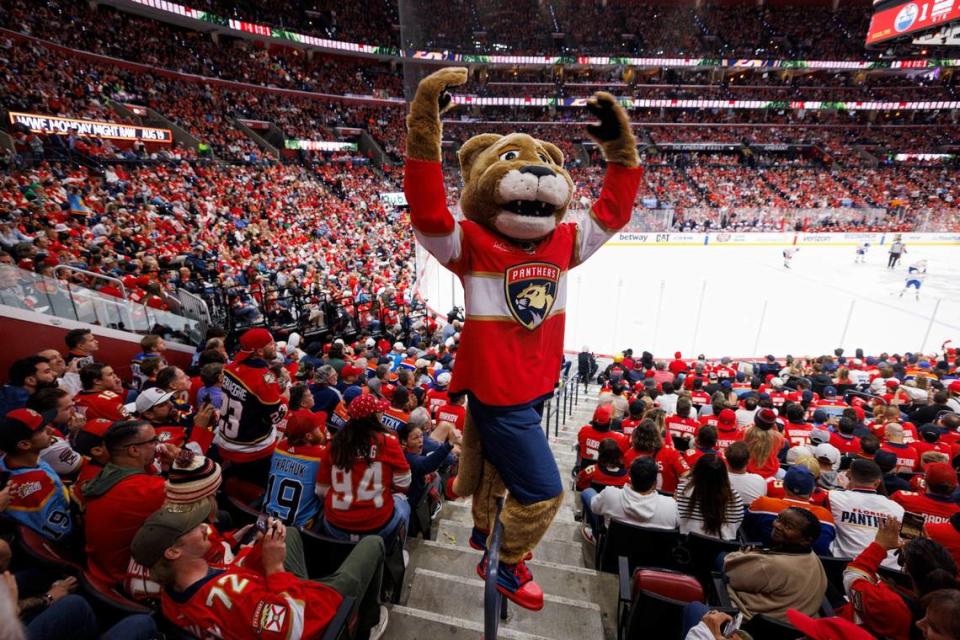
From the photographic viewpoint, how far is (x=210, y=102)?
26.9m

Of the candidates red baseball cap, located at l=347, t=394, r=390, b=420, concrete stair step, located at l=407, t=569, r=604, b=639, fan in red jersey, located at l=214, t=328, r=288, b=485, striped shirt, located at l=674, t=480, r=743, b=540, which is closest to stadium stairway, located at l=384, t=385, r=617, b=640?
concrete stair step, located at l=407, t=569, r=604, b=639

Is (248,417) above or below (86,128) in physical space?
below

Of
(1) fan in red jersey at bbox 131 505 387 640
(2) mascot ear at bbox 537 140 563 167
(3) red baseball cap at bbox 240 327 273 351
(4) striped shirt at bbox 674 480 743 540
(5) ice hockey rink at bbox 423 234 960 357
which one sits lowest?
(5) ice hockey rink at bbox 423 234 960 357

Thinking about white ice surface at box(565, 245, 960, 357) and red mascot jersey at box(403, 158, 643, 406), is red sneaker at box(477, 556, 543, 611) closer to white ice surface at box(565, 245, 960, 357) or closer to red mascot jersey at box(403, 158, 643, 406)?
red mascot jersey at box(403, 158, 643, 406)

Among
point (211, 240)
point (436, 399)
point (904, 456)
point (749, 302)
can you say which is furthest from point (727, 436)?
point (211, 240)

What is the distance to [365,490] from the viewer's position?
273 cm

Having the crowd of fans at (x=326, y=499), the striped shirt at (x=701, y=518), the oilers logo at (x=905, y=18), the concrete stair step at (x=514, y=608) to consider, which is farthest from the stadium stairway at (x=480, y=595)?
the oilers logo at (x=905, y=18)

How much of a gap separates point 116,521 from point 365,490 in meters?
1.13

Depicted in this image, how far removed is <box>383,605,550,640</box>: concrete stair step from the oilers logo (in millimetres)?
20713

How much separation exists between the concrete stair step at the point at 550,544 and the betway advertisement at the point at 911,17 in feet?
59.7

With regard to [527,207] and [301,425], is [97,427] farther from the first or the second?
[527,207]

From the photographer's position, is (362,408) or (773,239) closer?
(362,408)

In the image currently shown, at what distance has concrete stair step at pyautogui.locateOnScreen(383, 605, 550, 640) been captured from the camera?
243cm

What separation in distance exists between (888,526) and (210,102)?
32599 millimetres
